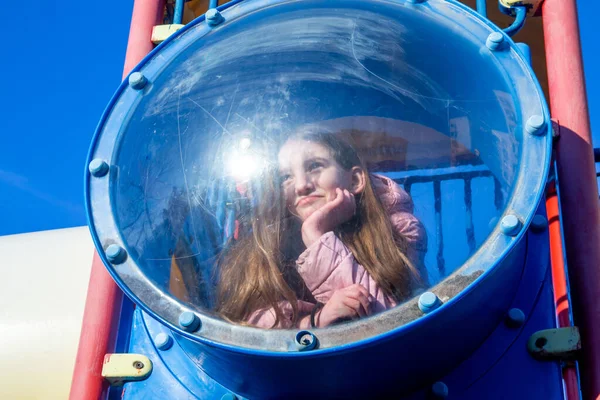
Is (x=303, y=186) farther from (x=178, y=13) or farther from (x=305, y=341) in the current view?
(x=178, y=13)

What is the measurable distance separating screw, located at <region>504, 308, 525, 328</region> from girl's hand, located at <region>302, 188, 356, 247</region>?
1.11 feet

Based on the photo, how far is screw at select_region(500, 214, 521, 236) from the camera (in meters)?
1.14

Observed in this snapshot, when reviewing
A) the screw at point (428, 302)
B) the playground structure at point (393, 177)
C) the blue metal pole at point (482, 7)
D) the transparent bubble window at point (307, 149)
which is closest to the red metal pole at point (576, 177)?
the playground structure at point (393, 177)

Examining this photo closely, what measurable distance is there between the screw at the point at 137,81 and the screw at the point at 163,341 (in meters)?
0.46

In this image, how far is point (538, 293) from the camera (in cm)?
139

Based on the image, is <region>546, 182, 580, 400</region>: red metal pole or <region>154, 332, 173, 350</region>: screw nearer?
<region>546, 182, 580, 400</region>: red metal pole

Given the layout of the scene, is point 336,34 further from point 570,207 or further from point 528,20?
point 528,20

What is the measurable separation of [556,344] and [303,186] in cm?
49

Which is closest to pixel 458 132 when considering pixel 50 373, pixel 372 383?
pixel 372 383

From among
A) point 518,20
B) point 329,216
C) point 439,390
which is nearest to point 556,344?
point 439,390

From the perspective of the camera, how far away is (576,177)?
1.49m

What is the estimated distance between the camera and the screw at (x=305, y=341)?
1.07 m

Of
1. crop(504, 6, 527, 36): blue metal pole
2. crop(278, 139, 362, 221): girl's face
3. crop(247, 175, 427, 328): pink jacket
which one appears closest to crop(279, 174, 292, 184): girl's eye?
crop(278, 139, 362, 221): girl's face

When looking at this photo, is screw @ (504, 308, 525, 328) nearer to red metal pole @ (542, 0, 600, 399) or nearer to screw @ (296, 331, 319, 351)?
red metal pole @ (542, 0, 600, 399)
